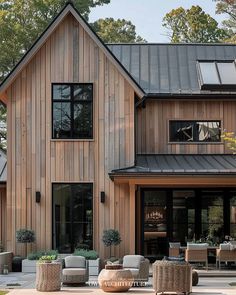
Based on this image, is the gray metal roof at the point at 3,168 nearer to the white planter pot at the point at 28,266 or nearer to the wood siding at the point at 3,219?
the wood siding at the point at 3,219

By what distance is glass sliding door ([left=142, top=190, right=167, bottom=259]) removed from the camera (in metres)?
21.8

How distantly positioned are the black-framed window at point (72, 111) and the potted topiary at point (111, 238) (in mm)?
2937

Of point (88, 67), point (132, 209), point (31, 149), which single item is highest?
point (88, 67)

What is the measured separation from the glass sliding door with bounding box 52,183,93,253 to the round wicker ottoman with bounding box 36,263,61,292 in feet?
16.3

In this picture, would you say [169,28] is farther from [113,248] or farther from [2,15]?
[113,248]

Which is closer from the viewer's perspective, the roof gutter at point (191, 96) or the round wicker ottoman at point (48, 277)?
the round wicker ottoman at point (48, 277)

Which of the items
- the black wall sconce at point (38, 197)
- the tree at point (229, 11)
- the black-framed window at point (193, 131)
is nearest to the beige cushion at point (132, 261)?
the black wall sconce at point (38, 197)

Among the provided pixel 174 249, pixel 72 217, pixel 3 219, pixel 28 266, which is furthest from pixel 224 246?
pixel 3 219

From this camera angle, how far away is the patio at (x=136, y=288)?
15.6m

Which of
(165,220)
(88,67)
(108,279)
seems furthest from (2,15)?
(108,279)

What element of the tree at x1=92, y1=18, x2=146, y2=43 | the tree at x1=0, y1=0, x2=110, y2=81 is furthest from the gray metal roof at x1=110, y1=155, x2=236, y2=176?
the tree at x1=92, y1=18, x2=146, y2=43

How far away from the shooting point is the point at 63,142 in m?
21.3

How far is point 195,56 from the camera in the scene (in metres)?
25.3

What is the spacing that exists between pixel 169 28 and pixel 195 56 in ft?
65.5
